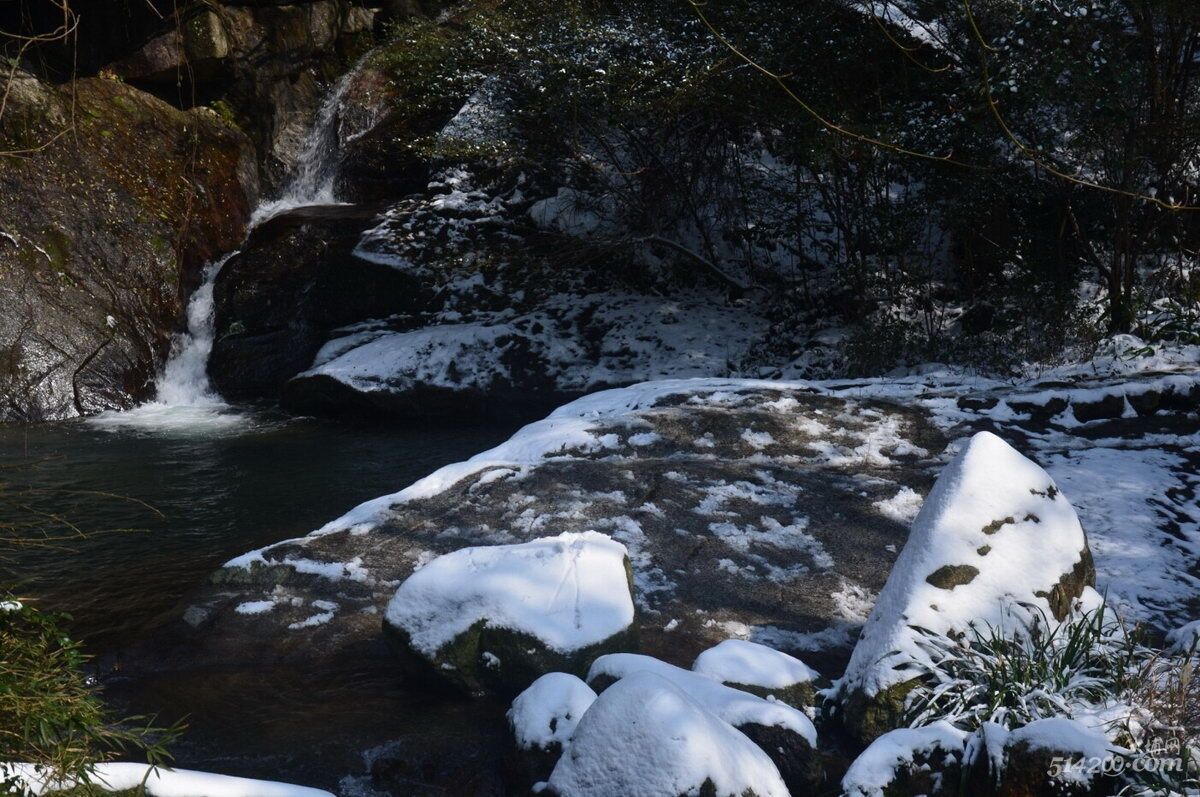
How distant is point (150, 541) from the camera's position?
588 centimetres

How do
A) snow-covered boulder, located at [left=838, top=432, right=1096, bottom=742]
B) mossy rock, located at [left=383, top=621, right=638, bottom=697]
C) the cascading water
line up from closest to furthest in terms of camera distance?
snow-covered boulder, located at [left=838, top=432, right=1096, bottom=742] < mossy rock, located at [left=383, top=621, right=638, bottom=697] < the cascading water

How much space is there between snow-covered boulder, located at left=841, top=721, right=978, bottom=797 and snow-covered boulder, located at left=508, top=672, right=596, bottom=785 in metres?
0.87

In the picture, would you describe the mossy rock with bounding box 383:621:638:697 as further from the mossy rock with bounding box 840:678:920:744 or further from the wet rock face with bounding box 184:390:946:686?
the mossy rock with bounding box 840:678:920:744

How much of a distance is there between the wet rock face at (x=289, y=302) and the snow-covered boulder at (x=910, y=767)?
29.2ft

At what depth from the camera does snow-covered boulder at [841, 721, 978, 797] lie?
2.71 metres

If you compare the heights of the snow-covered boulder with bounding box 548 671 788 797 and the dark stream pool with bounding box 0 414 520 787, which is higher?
the snow-covered boulder with bounding box 548 671 788 797

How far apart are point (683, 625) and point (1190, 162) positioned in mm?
6936

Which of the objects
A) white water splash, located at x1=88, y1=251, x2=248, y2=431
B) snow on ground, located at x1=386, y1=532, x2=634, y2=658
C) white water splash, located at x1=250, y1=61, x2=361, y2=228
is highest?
white water splash, located at x1=250, y1=61, x2=361, y2=228

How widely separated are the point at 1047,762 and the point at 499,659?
1919 millimetres

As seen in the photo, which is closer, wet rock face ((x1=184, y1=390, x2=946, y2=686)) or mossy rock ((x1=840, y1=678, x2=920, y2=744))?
mossy rock ((x1=840, y1=678, x2=920, y2=744))

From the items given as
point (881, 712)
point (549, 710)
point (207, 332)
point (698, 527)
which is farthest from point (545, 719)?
point (207, 332)

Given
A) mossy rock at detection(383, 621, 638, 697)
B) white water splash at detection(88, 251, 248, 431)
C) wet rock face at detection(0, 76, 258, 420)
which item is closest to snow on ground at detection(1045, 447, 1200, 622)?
mossy rock at detection(383, 621, 638, 697)

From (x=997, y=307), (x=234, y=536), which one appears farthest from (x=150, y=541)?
(x=997, y=307)

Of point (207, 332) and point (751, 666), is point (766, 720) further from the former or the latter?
point (207, 332)
